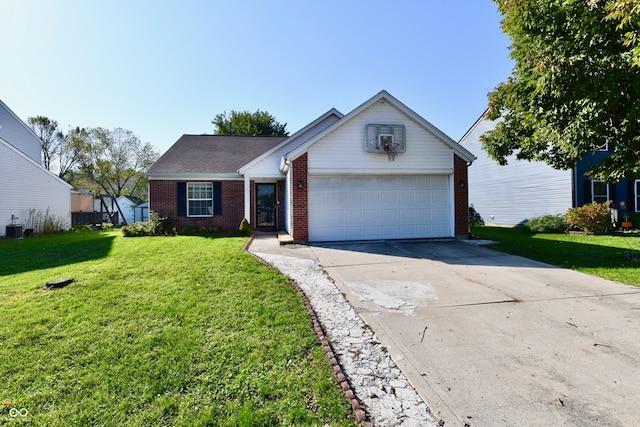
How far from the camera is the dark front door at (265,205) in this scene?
48.5 feet

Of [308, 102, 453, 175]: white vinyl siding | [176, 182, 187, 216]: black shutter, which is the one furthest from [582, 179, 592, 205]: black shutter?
[176, 182, 187, 216]: black shutter

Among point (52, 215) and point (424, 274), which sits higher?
point (52, 215)

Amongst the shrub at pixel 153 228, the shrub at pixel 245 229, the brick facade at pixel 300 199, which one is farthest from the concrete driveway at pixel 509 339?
the shrub at pixel 153 228

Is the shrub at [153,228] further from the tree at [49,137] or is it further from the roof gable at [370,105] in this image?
the tree at [49,137]

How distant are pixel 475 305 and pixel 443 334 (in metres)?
1.29

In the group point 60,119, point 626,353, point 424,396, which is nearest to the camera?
point 424,396

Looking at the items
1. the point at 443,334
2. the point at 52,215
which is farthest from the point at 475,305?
the point at 52,215

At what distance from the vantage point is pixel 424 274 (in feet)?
21.1

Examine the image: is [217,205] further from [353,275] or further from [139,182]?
[139,182]

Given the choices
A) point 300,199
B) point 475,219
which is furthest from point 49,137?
point 475,219

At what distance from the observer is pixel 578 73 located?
557 cm

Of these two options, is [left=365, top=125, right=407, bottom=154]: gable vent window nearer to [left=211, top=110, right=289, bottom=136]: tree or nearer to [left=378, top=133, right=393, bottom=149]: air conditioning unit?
[left=378, top=133, right=393, bottom=149]: air conditioning unit

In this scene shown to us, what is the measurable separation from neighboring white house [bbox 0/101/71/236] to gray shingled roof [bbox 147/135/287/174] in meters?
6.13

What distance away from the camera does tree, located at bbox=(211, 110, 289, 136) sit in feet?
114
